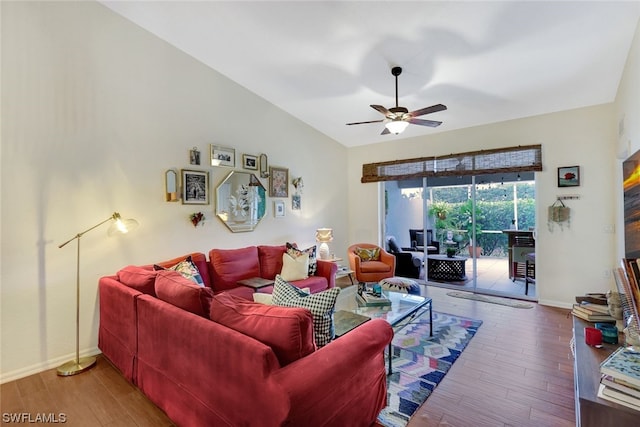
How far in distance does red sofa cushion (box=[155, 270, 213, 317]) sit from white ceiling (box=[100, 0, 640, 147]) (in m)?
2.71

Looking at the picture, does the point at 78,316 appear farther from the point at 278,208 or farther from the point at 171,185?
the point at 278,208

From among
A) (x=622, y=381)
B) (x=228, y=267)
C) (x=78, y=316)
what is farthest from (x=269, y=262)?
(x=622, y=381)

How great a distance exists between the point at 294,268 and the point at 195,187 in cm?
171

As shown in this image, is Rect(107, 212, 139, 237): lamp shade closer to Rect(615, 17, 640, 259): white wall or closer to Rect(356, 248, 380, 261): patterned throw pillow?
Rect(356, 248, 380, 261): patterned throw pillow

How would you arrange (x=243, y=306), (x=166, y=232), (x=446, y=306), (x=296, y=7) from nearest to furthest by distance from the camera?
(x=243, y=306), (x=296, y=7), (x=166, y=232), (x=446, y=306)

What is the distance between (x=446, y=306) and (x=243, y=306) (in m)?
3.59

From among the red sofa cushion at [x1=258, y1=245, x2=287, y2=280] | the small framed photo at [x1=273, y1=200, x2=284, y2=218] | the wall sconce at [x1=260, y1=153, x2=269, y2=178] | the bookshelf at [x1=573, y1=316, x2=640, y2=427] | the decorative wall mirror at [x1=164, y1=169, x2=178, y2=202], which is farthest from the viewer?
the small framed photo at [x1=273, y1=200, x2=284, y2=218]

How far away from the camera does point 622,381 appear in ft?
4.58

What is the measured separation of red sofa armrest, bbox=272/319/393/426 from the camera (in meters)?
1.37

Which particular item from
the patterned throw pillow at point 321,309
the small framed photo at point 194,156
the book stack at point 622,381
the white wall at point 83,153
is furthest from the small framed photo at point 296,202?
the book stack at point 622,381

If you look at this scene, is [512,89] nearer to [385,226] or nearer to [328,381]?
[385,226]

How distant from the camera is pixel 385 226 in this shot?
6.31m

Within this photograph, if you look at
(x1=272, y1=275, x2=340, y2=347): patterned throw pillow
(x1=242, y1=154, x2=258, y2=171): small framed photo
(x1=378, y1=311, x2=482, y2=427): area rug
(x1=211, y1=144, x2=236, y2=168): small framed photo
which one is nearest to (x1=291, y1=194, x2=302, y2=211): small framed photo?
(x1=242, y1=154, x2=258, y2=171): small framed photo

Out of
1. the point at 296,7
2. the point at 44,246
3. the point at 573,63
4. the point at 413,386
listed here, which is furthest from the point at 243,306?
the point at 573,63
